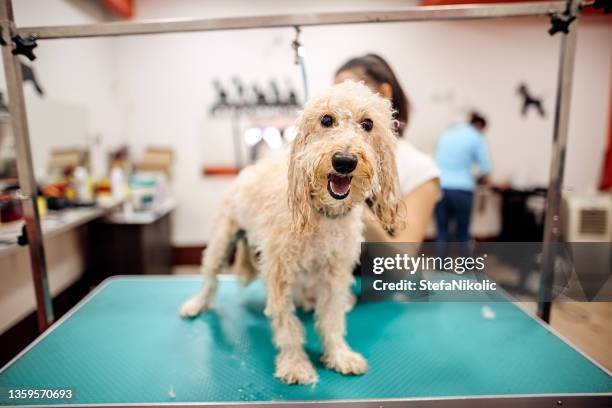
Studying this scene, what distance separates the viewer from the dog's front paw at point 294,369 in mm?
1136

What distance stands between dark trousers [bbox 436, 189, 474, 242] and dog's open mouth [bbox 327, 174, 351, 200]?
310cm

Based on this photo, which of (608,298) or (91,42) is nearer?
(608,298)

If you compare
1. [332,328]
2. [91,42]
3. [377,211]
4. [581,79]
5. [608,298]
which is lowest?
[332,328]

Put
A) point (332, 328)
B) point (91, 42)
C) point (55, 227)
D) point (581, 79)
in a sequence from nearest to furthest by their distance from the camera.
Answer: point (332, 328) → point (55, 227) → point (91, 42) → point (581, 79)

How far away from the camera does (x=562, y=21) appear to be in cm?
123

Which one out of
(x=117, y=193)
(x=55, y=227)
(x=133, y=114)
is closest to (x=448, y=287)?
(x=55, y=227)

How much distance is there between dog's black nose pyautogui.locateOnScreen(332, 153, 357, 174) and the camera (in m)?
0.88

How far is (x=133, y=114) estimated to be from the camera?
174 inches

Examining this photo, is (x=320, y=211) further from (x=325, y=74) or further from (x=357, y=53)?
(x=357, y=53)

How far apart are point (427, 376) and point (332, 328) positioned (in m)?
0.36

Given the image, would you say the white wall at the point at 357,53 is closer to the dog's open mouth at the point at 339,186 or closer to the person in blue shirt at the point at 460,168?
the person in blue shirt at the point at 460,168

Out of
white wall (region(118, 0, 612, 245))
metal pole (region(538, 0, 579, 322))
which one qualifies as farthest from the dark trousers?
metal pole (region(538, 0, 579, 322))

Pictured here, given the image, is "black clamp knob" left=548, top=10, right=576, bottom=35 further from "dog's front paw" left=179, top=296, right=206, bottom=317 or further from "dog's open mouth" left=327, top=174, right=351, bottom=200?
"dog's front paw" left=179, top=296, right=206, bottom=317

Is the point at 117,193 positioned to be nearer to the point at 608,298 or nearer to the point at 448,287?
the point at 448,287
